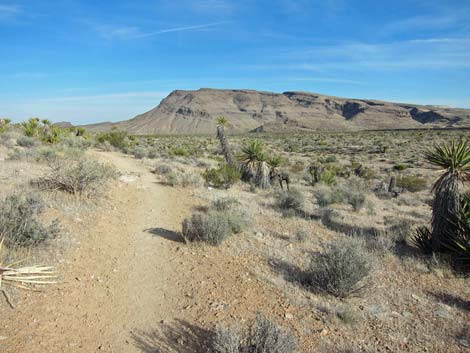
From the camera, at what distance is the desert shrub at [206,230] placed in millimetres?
7199

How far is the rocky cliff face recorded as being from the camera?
13012 cm

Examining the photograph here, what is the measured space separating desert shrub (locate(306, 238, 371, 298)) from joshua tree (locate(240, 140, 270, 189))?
8954 mm

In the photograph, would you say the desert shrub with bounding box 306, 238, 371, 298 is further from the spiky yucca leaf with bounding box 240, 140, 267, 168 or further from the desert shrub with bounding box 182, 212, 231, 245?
the spiky yucca leaf with bounding box 240, 140, 267, 168

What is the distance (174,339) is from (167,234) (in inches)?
150

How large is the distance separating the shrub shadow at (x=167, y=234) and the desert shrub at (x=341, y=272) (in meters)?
3.09

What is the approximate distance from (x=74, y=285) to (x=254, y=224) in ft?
16.5

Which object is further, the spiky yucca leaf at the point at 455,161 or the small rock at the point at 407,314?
the spiky yucca leaf at the point at 455,161

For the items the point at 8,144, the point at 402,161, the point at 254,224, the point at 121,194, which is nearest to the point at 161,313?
the point at 254,224

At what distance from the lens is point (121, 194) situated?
11.0 meters

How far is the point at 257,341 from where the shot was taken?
3725 mm

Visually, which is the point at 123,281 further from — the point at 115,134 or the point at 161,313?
the point at 115,134

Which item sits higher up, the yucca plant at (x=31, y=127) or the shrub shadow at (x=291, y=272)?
the yucca plant at (x=31, y=127)

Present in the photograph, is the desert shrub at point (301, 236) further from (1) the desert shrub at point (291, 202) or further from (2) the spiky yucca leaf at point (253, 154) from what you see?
(2) the spiky yucca leaf at point (253, 154)

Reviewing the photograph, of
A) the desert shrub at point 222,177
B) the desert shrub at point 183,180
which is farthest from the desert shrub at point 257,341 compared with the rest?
the desert shrub at point 222,177
